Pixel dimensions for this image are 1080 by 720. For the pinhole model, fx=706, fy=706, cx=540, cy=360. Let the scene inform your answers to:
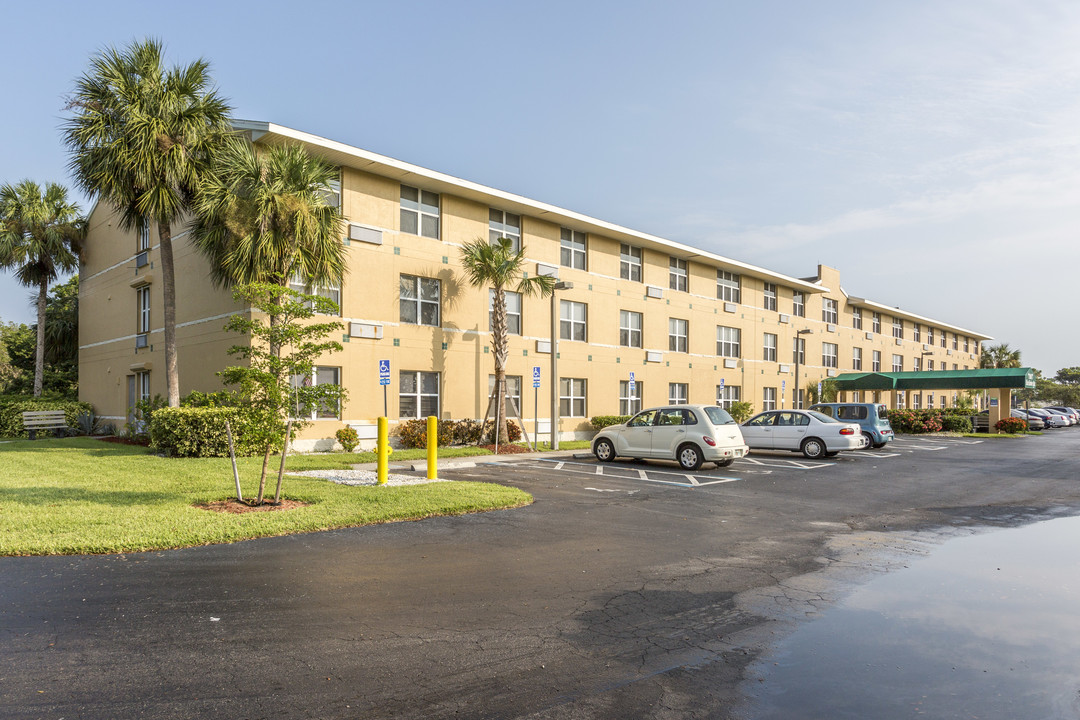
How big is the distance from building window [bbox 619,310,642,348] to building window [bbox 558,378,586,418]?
3353mm

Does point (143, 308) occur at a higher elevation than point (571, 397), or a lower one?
higher

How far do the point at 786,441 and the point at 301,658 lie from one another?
20.6 meters

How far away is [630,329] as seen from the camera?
32406 mm

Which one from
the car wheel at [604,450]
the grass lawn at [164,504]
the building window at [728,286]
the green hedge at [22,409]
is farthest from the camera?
the building window at [728,286]

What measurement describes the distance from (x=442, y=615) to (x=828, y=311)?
4702 cm

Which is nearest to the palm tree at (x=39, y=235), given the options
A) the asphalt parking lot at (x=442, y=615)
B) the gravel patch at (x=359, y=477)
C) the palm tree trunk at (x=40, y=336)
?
the palm tree trunk at (x=40, y=336)

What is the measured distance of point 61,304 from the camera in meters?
38.5

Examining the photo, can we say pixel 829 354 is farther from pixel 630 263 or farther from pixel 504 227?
pixel 504 227

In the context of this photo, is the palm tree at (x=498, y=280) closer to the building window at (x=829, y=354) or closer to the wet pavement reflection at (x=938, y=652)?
the wet pavement reflection at (x=938, y=652)

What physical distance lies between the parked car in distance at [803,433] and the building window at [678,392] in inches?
400

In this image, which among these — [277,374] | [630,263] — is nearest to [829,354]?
[630,263]

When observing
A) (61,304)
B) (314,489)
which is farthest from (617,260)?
(61,304)

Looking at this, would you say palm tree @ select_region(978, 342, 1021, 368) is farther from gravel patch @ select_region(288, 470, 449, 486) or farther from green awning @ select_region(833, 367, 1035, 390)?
gravel patch @ select_region(288, 470, 449, 486)

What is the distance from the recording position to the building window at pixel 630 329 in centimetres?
3197
